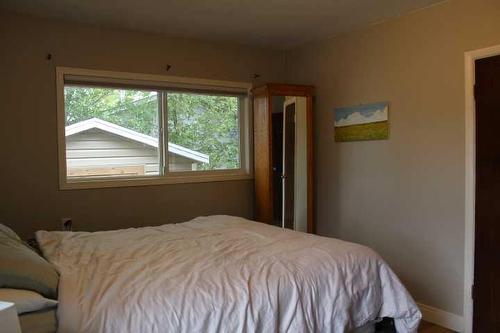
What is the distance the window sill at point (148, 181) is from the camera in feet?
11.0

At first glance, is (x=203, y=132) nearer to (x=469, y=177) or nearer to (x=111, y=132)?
(x=111, y=132)

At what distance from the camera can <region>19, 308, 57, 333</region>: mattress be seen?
1.42 m

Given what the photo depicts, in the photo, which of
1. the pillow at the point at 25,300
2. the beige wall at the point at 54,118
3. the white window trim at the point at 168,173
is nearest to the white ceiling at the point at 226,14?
the beige wall at the point at 54,118

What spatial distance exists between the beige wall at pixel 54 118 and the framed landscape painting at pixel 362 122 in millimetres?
1258

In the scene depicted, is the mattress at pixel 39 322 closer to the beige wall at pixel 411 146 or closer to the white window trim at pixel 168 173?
the white window trim at pixel 168 173

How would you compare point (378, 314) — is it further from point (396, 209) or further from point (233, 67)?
point (233, 67)

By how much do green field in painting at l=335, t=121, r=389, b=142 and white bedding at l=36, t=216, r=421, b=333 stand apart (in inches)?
53.0

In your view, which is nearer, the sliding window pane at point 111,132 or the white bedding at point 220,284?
the white bedding at point 220,284

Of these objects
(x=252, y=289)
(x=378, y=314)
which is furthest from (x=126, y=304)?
(x=378, y=314)

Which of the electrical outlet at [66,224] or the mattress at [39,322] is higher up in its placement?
the electrical outlet at [66,224]

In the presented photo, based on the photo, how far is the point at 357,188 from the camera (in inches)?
145

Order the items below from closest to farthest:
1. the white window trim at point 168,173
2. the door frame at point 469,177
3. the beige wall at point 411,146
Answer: the door frame at point 469,177 < the beige wall at point 411,146 < the white window trim at point 168,173

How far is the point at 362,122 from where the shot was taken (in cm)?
358

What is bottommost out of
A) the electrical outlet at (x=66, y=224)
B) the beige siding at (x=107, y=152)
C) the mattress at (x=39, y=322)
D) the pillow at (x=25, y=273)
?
the mattress at (x=39, y=322)
